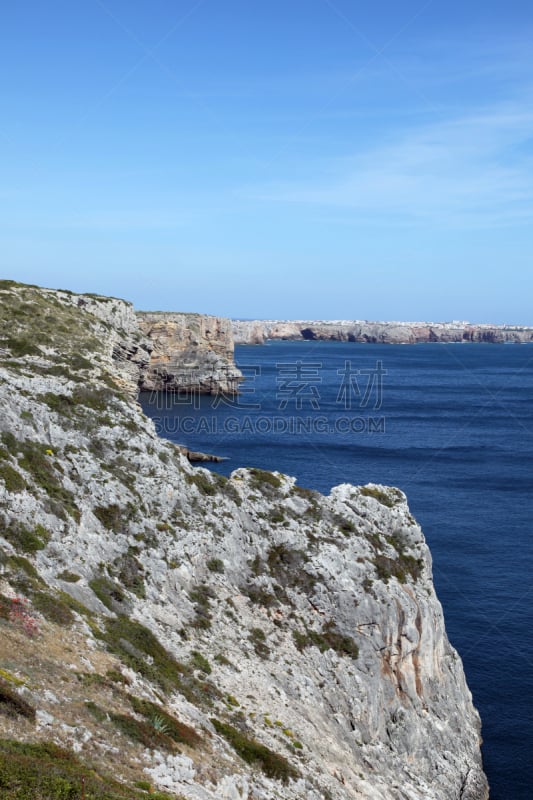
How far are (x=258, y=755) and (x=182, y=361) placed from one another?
479 feet

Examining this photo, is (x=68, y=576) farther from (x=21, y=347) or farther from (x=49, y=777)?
(x=21, y=347)

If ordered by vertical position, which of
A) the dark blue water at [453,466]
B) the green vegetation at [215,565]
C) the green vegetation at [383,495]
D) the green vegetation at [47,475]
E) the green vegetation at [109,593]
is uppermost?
the green vegetation at [47,475]

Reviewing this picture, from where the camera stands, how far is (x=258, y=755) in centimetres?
2377

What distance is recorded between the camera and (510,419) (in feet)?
446

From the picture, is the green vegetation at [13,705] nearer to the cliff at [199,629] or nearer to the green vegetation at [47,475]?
the cliff at [199,629]

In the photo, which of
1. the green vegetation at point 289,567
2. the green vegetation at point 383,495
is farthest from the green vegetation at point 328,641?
the green vegetation at point 383,495

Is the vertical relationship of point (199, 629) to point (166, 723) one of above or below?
below

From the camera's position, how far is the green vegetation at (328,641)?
3331 centimetres

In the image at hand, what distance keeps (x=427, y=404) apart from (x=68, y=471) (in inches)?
5067

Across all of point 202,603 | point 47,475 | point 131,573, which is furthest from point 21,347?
point 202,603

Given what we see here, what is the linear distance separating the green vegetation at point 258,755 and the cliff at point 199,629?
72 millimetres

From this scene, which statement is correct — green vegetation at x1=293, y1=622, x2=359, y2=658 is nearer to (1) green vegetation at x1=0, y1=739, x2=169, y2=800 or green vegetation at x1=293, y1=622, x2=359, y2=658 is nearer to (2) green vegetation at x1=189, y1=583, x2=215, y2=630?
(2) green vegetation at x1=189, y1=583, x2=215, y2=630

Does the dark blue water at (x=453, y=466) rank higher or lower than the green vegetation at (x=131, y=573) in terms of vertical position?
lower

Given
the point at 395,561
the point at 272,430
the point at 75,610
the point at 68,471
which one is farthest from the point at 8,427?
the point at 272,430
